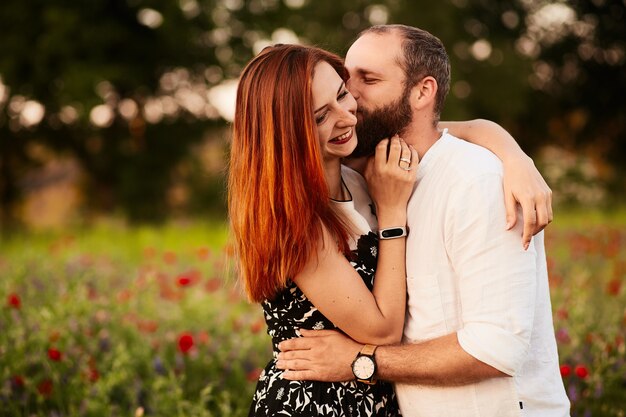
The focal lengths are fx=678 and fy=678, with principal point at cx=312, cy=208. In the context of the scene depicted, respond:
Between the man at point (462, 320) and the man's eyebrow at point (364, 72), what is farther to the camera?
the man's eyebrow at point (364, 72)

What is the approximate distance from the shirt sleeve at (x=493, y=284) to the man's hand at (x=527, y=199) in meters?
0.04

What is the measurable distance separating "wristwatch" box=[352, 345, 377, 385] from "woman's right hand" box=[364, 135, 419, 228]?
0.50 meters

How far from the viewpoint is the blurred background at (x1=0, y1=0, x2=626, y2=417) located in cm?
412

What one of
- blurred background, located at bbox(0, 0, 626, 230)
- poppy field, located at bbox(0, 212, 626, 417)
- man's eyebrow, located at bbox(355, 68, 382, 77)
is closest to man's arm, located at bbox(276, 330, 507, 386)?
poppy field, located at bbox(0, 212, 626, 417)

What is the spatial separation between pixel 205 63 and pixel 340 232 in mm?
16174

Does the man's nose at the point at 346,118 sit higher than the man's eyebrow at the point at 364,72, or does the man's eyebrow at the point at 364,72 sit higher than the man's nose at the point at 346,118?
the man's eyebrow at the point at 364,72

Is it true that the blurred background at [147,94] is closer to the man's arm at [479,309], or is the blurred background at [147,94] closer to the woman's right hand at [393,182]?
the woman's right hand at [393,182]

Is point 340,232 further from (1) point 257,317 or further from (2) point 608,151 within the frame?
(2) point 608,151

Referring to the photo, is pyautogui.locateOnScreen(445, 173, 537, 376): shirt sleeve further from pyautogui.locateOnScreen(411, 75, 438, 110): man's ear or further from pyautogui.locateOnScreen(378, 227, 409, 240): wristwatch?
pyautogui.locateOnScreen(411, 75, 438, 110): man's ear

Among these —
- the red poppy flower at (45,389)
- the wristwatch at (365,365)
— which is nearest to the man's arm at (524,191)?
the wristwatch at (365,365)

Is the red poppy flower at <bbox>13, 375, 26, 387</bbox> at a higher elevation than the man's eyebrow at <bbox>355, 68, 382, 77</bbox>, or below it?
below

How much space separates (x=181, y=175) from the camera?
19.3m

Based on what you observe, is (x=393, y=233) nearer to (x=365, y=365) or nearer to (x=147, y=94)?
(x=365, y=365)

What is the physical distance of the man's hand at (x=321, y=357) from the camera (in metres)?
2.61
